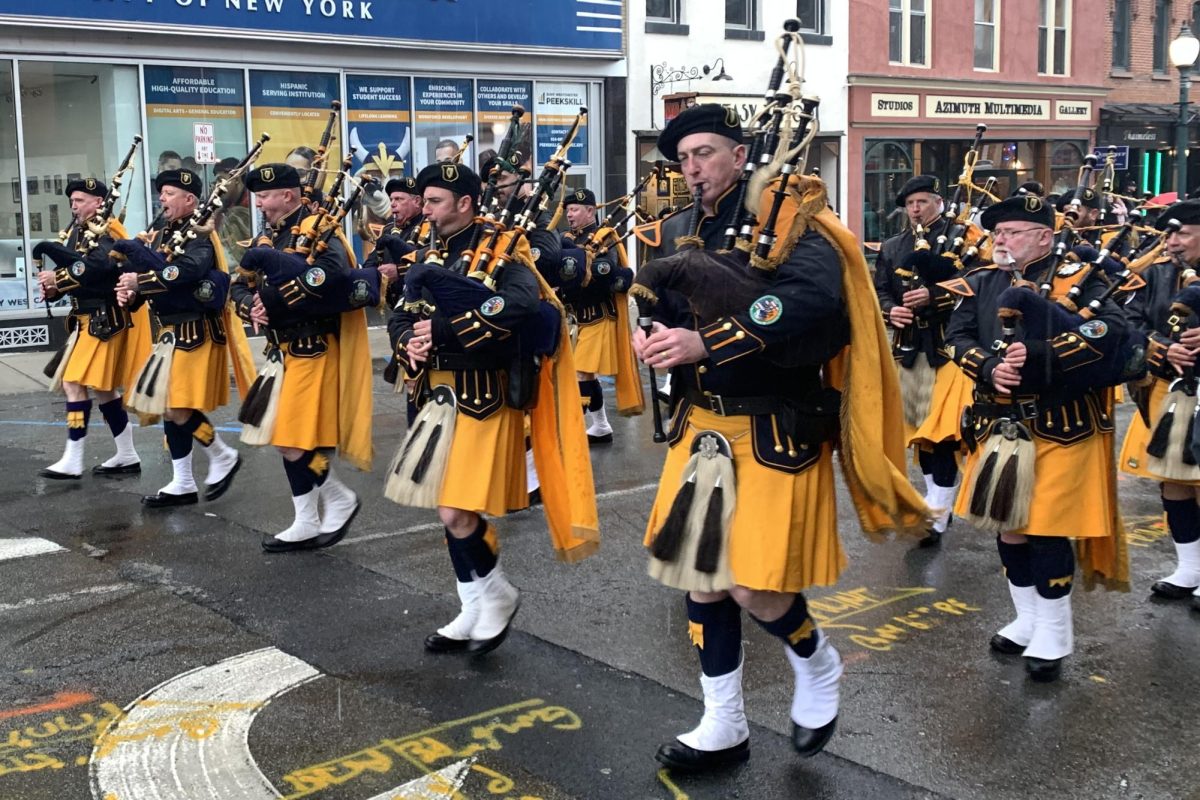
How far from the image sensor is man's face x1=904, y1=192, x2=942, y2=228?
25.0 ft

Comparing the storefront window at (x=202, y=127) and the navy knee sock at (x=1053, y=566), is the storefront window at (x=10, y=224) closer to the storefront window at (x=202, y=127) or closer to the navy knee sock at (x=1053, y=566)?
the storefront window at (x=202, y=127)

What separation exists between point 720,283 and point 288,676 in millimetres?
2441

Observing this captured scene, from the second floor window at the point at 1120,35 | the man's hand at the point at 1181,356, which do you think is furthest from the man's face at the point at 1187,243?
the second floor window at the point at 1120,35

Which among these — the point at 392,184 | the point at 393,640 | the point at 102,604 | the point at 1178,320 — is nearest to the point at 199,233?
the point at 392,184

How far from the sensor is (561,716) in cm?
466

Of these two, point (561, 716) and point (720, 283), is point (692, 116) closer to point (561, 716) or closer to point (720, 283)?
point (720, 283)

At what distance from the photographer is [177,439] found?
7.98 metres

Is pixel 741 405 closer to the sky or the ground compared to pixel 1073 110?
closer to the ground

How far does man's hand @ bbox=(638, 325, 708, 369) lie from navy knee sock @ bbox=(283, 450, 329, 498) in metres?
3.50

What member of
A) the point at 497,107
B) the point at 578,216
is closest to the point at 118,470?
the point at 578,216

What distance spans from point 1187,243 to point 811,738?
130 inches

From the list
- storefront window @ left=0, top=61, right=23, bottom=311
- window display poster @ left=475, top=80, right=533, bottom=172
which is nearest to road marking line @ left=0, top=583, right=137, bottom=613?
storefront window @ left=0, top=61, right=23, bottom=311

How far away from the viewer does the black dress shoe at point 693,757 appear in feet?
13.6

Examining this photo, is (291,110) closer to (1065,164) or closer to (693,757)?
(693,757)
